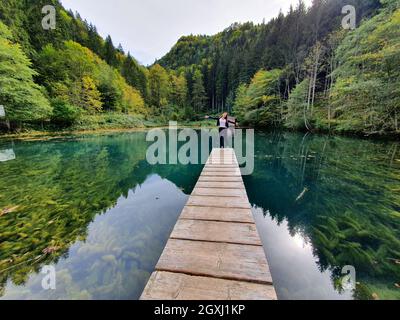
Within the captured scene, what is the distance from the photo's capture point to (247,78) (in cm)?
3494

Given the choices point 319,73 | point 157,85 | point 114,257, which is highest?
point 157,85

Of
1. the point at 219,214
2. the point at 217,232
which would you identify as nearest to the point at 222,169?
the point at 219,214

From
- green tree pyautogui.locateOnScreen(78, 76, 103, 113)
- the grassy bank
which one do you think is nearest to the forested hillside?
the grassy bank

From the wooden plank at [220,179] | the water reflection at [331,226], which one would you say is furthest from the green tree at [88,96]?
the water reflection at [331,226]

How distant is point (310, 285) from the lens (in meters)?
2.04

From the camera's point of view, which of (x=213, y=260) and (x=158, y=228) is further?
(x=158, y=228)

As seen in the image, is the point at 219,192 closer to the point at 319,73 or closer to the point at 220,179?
the point at 220,179

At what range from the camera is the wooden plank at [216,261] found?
57.2 inches

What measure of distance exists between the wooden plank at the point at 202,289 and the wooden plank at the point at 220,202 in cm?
144

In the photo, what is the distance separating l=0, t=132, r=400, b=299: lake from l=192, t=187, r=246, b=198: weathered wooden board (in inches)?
28.8

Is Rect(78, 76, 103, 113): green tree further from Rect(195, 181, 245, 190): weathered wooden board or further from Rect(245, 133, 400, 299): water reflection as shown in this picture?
Rect(195, 181, 245, 190): weathered wooden board

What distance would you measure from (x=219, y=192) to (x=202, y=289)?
7.01 ft

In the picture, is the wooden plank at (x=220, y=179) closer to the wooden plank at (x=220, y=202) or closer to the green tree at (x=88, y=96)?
the wooden plank at (x=220, y=202)

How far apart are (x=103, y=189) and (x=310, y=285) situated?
15.8ft
